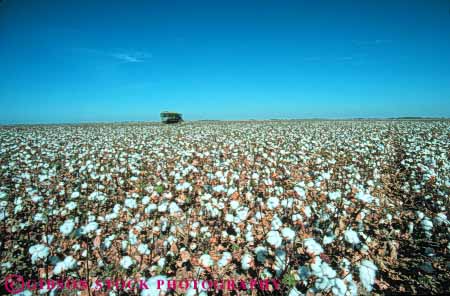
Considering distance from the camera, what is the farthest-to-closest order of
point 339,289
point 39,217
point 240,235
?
point 240,235 → point 39,217 → point 339,289

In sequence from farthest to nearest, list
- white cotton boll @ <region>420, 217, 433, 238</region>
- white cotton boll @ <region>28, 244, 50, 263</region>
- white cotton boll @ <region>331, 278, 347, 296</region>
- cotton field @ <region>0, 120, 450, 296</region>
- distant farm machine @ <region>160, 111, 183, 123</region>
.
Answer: distant farm machine @ <region>160, 111, 183, 123</region> → white cotton boll @ <region>420, 217, 433, 238</region> → cotton field @ <region>0, 120, 450, 296</region> → white cotton boll @ <region>28, 244, 50, 263</region> → white cotton boll @ <region>331, 278, 347, 296</region>

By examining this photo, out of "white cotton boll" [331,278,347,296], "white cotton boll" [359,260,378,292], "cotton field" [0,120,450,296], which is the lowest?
"cotton field" [0,120,450,296]

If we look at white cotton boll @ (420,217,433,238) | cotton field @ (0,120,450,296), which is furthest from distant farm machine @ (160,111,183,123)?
white cotton boll @ (420,217,433,238)

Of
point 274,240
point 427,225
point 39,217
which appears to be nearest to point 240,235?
point 274,240

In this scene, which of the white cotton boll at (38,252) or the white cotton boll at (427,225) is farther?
the white cotton boll at (427,225)

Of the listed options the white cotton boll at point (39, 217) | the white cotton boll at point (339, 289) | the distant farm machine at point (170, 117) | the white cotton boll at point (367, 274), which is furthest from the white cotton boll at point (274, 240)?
the distant farm machine at point (170, 117)

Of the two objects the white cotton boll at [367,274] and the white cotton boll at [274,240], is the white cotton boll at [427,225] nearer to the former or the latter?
the white cotton boll at [367,274]

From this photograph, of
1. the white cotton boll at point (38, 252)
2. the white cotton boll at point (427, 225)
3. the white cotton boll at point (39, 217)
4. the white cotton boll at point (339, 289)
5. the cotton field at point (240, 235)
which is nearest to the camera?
the white cotton boll at point (339, 289)

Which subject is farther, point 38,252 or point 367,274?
point 38,252

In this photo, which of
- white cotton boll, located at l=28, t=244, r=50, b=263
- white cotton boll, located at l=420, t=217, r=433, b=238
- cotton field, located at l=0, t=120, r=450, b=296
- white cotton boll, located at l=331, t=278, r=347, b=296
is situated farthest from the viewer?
white cotton boll, located at l=420, t=217, r=433, b=238

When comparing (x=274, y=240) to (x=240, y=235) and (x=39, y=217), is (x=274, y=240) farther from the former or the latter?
(x=39, y=217)

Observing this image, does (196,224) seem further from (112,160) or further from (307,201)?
(112,160)

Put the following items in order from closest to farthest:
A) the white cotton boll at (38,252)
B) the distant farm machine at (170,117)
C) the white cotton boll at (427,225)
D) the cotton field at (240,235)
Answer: the white cotton boll at (38,252), the cotton field at (240,235), the white cotton boll at (427,225), the distant farm machine at (170,117)

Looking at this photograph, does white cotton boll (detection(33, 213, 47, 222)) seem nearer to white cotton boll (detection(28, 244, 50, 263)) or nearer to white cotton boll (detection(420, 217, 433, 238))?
white cotton boll (detection(28, 244, 50, 263))
